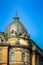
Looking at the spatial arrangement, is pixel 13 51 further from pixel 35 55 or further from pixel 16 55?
pixel 35 55

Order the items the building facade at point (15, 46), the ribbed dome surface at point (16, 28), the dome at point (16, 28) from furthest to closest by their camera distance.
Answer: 1. the ribbed dome surface at point (16, 28)
2. the dome at point (16, 28)
3. the building facade at point (15, 46)

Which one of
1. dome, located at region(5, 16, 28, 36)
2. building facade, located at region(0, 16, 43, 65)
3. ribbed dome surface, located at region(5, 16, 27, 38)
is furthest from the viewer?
ribbed dome surface, located at region(5, 16, 27, 38)

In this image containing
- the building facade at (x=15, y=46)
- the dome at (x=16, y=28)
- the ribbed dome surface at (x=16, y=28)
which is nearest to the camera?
the building facade at (x=15, y=46)

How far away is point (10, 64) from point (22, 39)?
5.49 metres

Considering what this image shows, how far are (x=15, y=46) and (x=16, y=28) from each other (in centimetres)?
461

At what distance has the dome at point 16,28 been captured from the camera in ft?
253

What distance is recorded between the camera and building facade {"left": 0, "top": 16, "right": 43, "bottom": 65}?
75188 millimetres

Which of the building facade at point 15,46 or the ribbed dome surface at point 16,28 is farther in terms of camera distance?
the ribbed dome surface at point 16,28

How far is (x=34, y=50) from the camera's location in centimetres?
7981

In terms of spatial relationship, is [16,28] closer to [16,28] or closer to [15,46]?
[16,28]

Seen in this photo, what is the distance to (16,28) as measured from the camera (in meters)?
78.2

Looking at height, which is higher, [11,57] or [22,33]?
[22,33]

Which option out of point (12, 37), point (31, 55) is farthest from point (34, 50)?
point (12, 37)

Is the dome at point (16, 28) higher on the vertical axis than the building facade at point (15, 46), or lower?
higher
